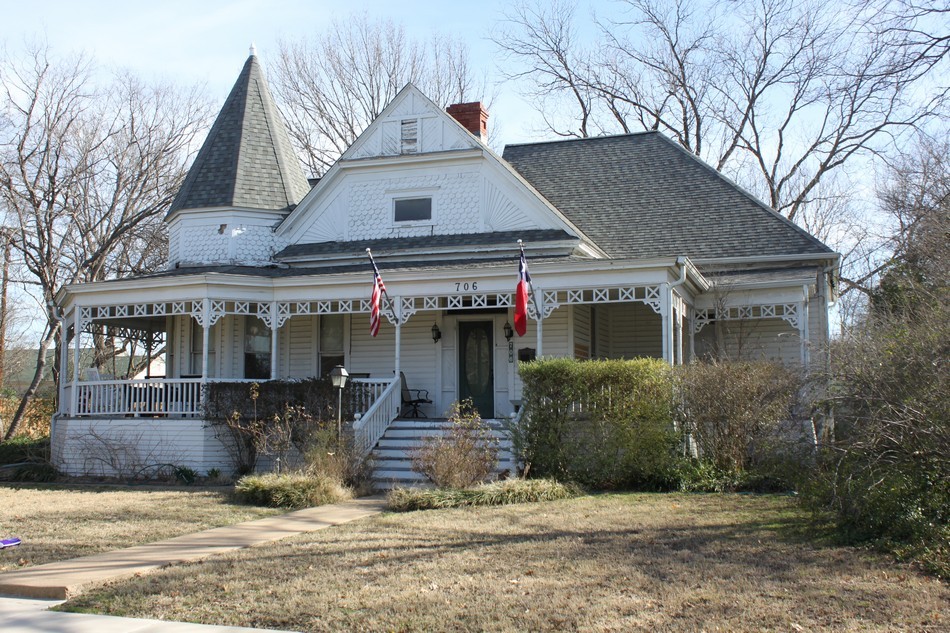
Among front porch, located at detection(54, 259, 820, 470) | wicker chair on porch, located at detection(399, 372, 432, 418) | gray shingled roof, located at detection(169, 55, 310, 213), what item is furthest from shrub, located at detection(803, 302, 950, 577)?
gray shingled roof, located at detection(169, 55, 310, 213)

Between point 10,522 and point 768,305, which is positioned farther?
point 768,305

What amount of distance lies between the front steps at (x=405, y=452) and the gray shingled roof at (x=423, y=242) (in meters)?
4.28

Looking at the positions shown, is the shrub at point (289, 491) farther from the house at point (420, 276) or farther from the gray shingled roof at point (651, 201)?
the gray shingled roof at point (651, 201)

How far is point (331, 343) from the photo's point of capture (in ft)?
65.3

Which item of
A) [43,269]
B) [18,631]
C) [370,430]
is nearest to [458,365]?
[370,430]

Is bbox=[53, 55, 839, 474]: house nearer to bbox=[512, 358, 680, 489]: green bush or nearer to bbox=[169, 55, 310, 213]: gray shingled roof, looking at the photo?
bbox=[169, 55, 310, 213]: gray shingled roof

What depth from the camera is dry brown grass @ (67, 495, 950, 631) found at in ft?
20.2

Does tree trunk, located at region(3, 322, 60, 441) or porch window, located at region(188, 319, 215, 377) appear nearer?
porch window, located at region(188, 319, 215, 377)

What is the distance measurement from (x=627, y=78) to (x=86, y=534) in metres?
30.2

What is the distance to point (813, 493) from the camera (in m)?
9.34

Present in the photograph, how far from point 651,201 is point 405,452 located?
30.6 feet

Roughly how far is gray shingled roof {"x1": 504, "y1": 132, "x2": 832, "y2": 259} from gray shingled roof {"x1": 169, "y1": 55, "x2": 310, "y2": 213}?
6033 millimetres

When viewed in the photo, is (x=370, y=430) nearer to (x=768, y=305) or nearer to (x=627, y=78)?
(x=768, y=305)

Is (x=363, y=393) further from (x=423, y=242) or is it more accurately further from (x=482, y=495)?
(x=482, y=495)
